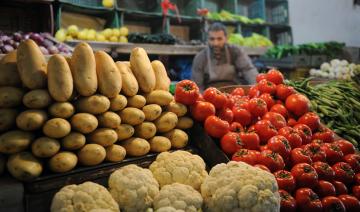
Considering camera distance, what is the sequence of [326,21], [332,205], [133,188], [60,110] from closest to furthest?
1. [133,188]
2. [60,110]
3. [332,205]
4. [326,21]

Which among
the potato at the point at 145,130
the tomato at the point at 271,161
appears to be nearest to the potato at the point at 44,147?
the potato at the point at 145,130

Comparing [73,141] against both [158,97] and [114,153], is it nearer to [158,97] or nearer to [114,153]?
[114,153]

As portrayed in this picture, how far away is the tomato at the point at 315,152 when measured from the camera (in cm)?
223

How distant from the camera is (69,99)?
1840mm

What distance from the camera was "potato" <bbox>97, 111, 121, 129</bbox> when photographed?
6.08 feet

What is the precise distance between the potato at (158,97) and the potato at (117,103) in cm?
22

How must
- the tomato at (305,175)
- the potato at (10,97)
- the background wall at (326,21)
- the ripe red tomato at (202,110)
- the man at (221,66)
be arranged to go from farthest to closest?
the background wall at (326,21) → the man at (221,66) → the ripe red tomato at (202,110) → the tomato at (305,175) → the potato at (10,97)

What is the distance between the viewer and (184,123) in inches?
88.7

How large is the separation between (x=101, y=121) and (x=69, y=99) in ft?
0.75

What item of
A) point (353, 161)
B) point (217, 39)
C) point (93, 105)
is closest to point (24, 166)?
point (93, 105)

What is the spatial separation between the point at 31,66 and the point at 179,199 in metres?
1.12

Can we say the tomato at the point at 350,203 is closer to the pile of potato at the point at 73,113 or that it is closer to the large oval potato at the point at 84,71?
the pile of potato at the point at 73,113

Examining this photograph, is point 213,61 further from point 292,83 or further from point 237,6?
point 237,6

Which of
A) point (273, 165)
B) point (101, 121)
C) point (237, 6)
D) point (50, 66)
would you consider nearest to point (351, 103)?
point (273, 165)
